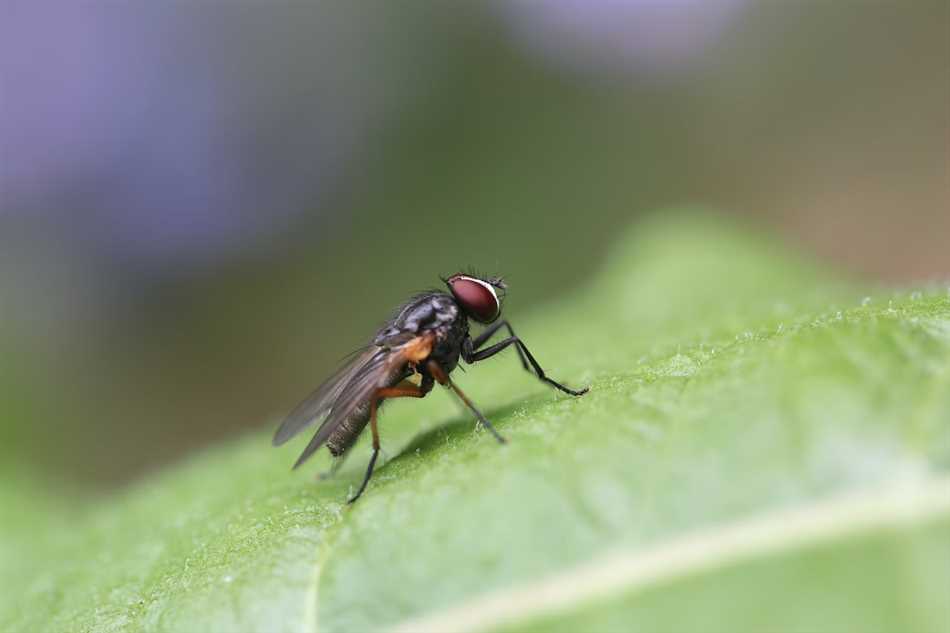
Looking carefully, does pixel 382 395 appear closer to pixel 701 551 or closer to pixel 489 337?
pixel 489 337

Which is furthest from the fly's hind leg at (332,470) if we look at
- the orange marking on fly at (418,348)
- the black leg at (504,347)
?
the black leg at (504,347)

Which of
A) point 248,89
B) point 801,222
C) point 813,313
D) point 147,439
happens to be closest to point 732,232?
point 813,313

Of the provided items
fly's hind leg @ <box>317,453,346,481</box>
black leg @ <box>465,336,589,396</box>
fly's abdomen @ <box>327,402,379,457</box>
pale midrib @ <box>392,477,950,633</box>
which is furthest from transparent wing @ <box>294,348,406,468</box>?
pale midrib @ <box>392,477,950,633</box>

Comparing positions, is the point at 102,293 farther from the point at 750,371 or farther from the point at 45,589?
the point at 750,371

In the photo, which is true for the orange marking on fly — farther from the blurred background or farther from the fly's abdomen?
the blurred background

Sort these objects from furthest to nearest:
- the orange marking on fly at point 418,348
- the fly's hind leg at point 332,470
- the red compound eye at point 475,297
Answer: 1. the red compound eye at point 475,297
2. the fly's hind leg at point 332,470
3. the orange marking on fly at point 418,348

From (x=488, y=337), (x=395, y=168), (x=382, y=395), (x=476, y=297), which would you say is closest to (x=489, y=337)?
(x=488, y=337)

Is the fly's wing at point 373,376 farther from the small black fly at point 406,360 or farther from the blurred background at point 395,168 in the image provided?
the blurred background at point 395,168

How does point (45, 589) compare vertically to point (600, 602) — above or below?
below
